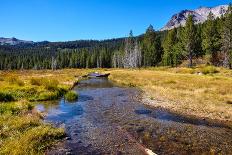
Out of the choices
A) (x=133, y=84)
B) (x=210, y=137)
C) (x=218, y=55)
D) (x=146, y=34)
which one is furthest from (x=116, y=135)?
(x=146, y=34)

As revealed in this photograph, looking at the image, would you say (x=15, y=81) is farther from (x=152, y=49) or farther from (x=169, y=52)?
(x=152, y=49)

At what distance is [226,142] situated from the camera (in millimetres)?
20000

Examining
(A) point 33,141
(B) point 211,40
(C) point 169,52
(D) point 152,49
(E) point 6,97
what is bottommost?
(A) point 33,141

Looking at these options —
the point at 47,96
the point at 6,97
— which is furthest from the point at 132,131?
the point at 47,96

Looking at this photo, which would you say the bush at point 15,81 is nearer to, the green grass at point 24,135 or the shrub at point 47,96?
the shrub at point 47,96

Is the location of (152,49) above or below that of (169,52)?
above

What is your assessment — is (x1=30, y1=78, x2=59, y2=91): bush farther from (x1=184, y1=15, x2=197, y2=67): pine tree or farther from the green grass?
(x1=184, y1=15, x2=197, y2=67): pine tree

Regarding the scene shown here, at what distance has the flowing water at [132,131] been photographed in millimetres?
18141

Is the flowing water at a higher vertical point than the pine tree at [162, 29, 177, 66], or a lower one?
lower

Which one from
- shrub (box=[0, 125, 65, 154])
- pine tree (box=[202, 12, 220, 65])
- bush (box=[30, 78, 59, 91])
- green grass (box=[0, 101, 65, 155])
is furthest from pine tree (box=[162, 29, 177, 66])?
shrub (box=[0, 125, 65, 154])

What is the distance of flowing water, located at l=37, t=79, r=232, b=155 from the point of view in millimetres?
18141

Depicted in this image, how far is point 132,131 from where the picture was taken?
22062 millimetres

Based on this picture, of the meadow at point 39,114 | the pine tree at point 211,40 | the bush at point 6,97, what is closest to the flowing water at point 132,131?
the meadow at point 39,114

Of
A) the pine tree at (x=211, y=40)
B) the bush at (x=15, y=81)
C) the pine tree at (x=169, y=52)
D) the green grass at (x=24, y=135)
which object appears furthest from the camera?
the pine tree at (x=169, y=52)
